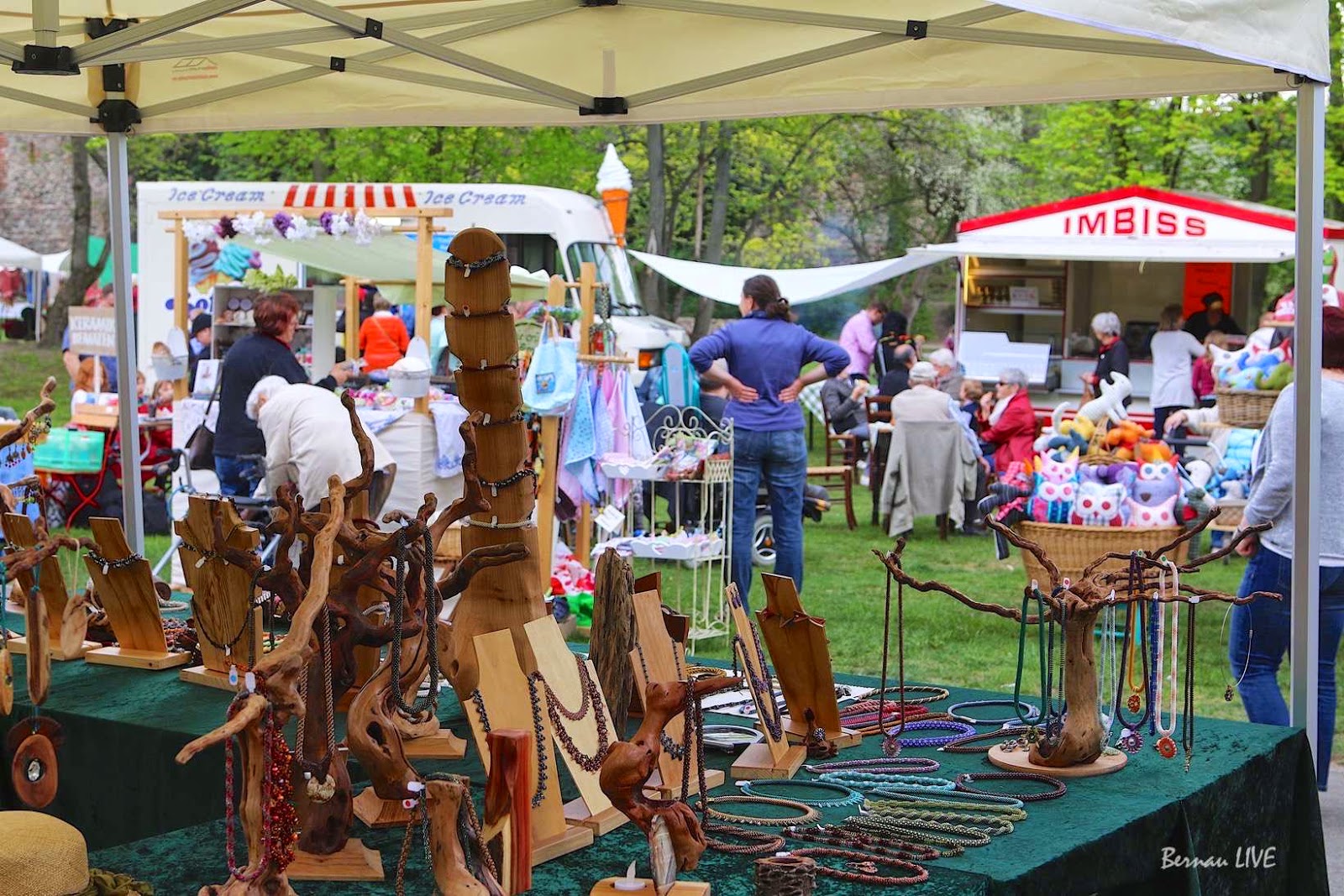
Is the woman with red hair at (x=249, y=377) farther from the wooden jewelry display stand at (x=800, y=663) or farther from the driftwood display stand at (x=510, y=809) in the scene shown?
the driftwood display stand at (x=510, y=809)

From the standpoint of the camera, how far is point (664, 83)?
4.27 m

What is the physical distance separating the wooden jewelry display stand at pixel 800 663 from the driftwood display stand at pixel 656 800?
833 mm

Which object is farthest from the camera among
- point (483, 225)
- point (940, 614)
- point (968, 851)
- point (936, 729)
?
point (483, 225)

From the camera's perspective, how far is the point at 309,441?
511 centimetres

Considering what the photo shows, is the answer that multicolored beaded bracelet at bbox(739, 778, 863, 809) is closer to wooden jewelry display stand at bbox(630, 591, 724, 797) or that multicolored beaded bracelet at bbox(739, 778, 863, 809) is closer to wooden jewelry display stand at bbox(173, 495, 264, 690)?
wooden jewelry display stand at bbox(630, 591, 724, 797)

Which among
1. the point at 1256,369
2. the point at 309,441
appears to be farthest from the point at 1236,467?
the point at 309,441

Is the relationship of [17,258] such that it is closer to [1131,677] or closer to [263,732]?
[1131,677]

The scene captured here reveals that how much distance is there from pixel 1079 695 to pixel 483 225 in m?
9.88

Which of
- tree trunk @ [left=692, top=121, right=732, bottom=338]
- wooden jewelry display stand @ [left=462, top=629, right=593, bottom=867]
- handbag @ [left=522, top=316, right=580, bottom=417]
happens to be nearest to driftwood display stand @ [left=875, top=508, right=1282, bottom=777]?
wooden jewelry display stand @ [left=462, top=629, right=593, bottom=867]

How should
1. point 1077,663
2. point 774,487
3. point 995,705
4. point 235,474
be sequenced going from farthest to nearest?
point 235,474 → point 774,487 → point 995,705 → point 1077,663

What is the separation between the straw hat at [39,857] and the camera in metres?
1.77

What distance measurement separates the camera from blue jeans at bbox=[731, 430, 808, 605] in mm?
6246

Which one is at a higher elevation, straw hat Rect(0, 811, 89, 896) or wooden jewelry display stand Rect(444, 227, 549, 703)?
wooden jewelry display stand Rect(444, 227, 549, 703)

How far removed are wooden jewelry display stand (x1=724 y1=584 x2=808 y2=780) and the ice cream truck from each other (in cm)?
893
